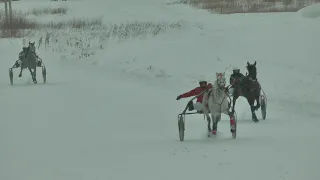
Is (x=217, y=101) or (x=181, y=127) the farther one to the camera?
(x=181, y=127)

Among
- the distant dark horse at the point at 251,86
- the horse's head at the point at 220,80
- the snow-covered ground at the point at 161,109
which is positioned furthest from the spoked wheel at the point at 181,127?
the distant dark horse at the point at 251,86

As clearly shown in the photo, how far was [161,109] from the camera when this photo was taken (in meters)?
16.5

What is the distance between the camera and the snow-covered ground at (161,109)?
9820 mm

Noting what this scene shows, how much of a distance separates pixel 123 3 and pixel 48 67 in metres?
33.1

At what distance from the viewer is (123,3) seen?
202 feet

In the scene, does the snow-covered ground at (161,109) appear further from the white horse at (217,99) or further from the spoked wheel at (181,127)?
the white horse at (217,99)

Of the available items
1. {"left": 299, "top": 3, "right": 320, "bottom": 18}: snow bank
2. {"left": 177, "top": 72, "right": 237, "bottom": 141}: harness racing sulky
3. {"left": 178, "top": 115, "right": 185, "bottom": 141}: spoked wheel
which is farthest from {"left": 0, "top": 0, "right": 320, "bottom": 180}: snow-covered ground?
{"left": 177, "top": 72, "right": 237, "bottom": 141}: harness racing sulky

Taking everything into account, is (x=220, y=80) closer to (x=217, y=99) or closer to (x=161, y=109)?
(x=217, y=99)

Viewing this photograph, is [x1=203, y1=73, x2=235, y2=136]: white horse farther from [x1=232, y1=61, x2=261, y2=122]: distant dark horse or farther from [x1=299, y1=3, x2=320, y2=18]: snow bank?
[x1=299, y1=3, x2=320, y2=18]: snow bank

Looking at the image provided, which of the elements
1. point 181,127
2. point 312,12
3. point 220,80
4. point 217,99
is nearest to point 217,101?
point 217,99

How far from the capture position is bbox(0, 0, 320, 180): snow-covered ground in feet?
32.2

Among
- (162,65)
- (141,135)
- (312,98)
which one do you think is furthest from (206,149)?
(162,65)

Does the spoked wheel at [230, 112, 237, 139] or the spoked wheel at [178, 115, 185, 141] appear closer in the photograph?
the spoked wheel at [230, 112, 237, 139]

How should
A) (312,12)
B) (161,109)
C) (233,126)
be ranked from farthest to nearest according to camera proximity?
(312,12)
(161,109)
(233,126)
